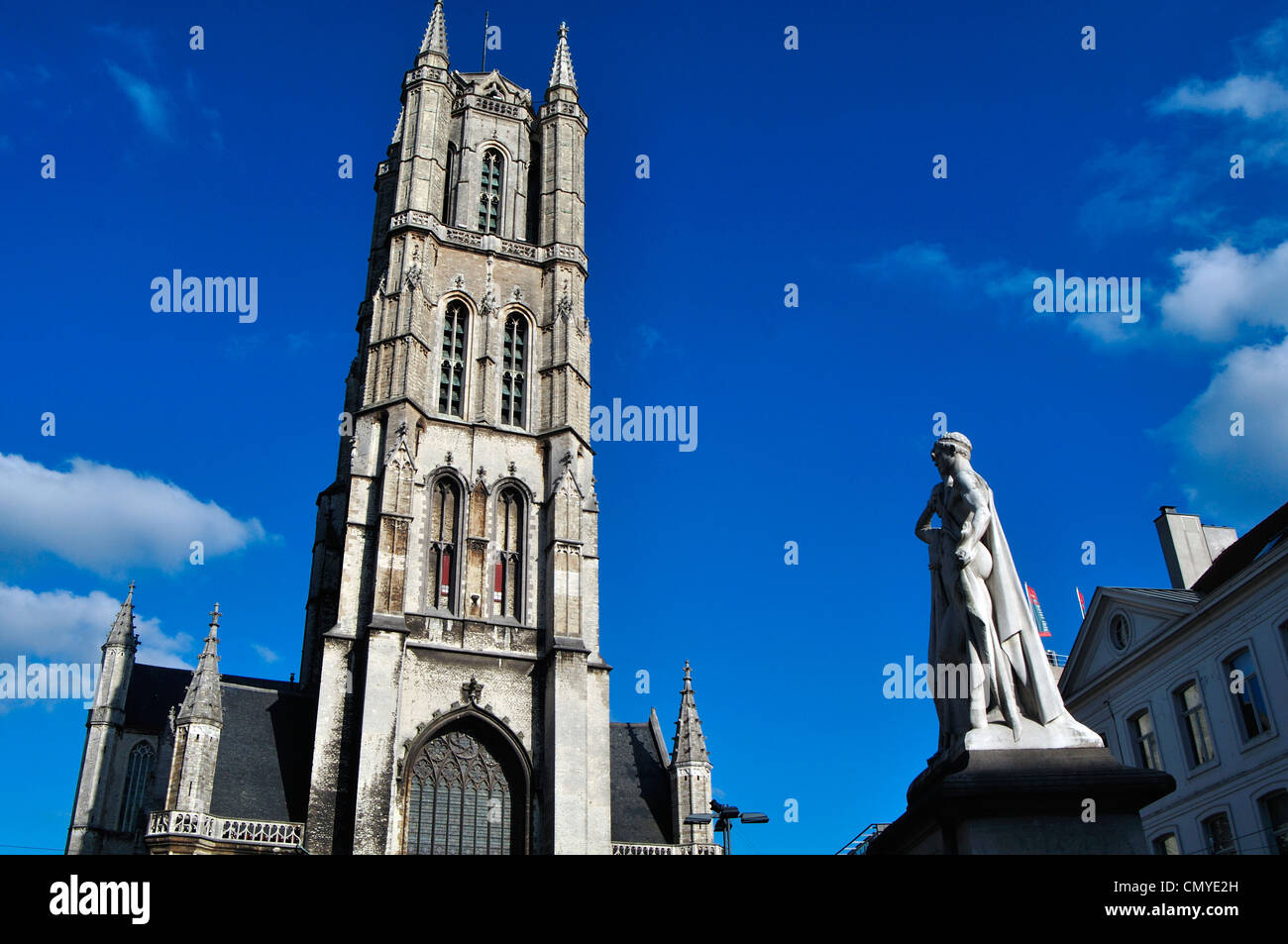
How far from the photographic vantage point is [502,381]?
3744 centimetres

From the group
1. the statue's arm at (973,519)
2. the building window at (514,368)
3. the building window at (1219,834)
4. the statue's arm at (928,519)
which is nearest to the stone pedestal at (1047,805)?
the statue's arm at (973,519)

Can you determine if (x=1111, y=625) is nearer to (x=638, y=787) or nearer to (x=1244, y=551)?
(x=1244, y=551)

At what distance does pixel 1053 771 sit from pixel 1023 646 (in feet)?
2.95

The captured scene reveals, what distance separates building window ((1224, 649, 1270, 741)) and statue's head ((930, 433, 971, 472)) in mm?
16518

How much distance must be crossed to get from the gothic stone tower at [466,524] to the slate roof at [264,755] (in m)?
1.55

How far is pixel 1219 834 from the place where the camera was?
70.5 ft

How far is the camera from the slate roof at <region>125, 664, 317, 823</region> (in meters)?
28.9

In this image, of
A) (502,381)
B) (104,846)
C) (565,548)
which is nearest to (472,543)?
(565,548)

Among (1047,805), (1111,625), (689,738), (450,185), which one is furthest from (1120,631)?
(450,185)

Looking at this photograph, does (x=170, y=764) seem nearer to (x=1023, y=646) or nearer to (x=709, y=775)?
(x=709, y=775)

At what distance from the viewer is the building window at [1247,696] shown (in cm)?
2059

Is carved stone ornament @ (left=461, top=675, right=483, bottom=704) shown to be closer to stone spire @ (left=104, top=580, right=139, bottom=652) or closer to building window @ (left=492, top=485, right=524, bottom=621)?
building window @ (left=492, top=485, right=524, bottom=621)

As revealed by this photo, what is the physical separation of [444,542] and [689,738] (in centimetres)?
993
